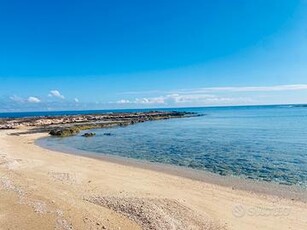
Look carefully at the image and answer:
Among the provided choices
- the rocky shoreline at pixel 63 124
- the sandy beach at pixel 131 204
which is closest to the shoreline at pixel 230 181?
the sandy beach at pixel 131 204

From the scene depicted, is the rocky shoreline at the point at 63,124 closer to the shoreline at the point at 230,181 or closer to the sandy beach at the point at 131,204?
the shoreline at the point at 230,181

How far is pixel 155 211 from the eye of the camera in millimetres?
14383

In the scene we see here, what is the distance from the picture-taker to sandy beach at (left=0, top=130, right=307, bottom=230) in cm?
1334

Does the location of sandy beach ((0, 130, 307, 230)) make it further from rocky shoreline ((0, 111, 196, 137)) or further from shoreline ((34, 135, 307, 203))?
rocky shoreline ((0, 111, 196, 137))

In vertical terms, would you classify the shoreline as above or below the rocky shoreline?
below

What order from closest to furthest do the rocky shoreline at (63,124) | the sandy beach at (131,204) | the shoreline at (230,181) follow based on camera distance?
the sandy beach at (131,204) → the shoreline at (230,181) → the rocky shoreline at (63,124)

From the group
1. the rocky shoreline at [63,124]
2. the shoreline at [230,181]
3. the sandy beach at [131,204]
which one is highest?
the rocky shoreline at [63,124]

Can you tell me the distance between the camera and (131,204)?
15320mm

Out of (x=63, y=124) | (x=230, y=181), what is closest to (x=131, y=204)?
(x=230, y=181)

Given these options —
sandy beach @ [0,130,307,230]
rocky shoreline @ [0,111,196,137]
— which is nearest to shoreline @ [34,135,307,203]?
sandy beach @ [0,130,307,230]

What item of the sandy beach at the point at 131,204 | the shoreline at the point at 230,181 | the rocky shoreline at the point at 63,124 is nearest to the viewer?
the sandy beach at the point at 131,204

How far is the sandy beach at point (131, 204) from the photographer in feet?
43.8

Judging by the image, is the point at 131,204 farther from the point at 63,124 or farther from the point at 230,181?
the point at 63,124

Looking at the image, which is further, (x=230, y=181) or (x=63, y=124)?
(x=63, y=124)
